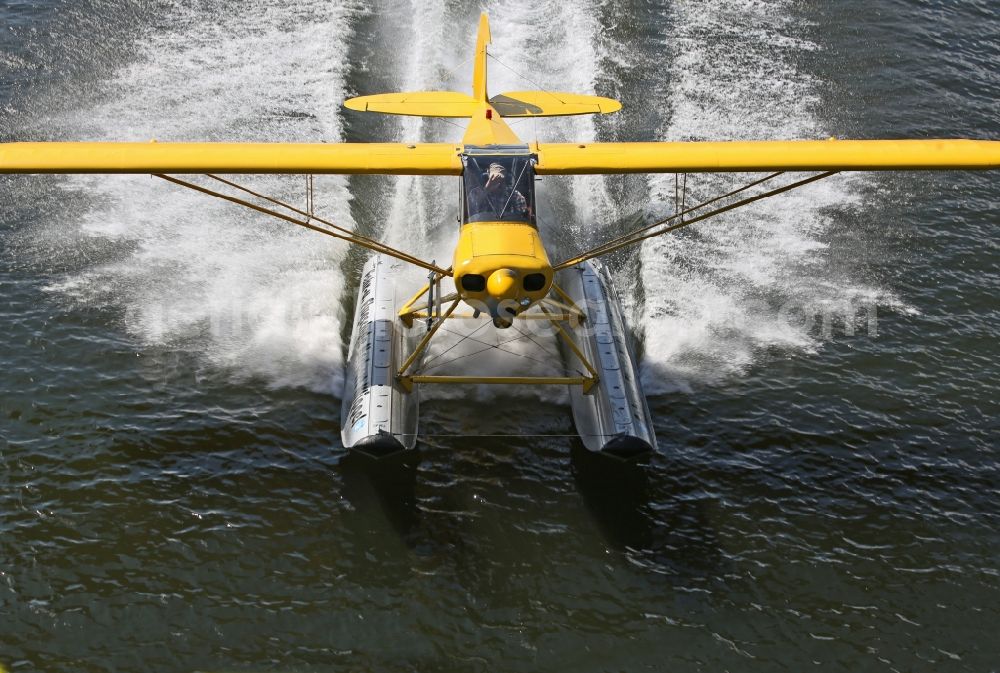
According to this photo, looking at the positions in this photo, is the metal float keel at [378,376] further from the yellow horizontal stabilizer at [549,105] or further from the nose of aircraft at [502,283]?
the yellow horizontal stabilizer at [549,105]

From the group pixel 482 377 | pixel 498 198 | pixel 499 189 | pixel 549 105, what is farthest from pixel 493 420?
pixel 549 105

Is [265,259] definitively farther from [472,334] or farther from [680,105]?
[680,105]

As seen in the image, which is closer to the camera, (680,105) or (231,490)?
(231,490)

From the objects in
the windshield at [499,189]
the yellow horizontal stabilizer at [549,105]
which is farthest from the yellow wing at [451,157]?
the yellow horizontal stabilizer at [549,105]

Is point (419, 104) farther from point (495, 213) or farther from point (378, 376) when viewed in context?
point (378, 376)

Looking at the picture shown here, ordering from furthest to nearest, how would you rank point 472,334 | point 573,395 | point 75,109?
point 75,109 < point 472,334 < point 573,395

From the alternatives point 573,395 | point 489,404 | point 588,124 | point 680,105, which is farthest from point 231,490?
point 680,105
